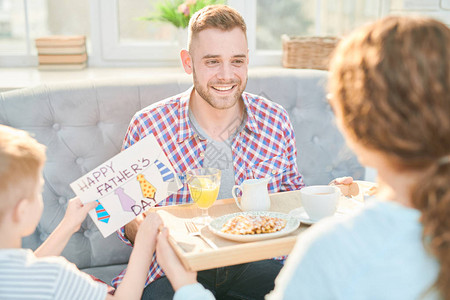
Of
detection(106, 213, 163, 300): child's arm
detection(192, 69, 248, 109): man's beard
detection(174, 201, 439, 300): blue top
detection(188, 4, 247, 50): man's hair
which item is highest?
detection(188, 4, 247, 50): man's hair

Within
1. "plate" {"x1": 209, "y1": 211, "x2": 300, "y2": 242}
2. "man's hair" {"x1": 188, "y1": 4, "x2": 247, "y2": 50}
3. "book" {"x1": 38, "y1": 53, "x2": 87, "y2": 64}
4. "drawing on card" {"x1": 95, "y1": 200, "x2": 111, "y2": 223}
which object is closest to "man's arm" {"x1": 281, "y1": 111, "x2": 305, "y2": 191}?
"man's hair" {"x1": 188, "y1": 4, "x2": 247, "y2": 50}

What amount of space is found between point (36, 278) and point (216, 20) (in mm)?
1161

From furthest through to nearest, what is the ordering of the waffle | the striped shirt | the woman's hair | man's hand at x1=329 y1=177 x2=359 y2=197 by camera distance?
man's hand at x1=329 y1=177 x2=359 y2=197, the waffle, the striped shirt, the woman's hair

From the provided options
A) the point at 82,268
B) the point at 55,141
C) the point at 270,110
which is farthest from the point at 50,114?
the point at 270,110

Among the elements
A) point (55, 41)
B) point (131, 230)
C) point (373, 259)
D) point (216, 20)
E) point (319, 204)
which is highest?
point (216, 20)

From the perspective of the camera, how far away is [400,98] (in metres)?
0.71

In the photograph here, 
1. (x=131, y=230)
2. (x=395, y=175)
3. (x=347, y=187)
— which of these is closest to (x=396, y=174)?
(x=395, y=175)

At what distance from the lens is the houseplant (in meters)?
2.41

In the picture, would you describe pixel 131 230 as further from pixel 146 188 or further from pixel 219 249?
pixel 219 249

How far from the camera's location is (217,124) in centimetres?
185

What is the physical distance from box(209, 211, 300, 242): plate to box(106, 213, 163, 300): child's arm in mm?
151

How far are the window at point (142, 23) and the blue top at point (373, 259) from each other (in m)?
2.03

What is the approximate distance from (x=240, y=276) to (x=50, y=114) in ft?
3.14

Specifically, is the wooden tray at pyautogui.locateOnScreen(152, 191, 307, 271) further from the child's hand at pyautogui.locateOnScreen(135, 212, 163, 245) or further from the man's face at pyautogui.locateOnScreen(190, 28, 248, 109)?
the man's face at pyautogui.locateOnScreen(190, 28, 248, 109)
